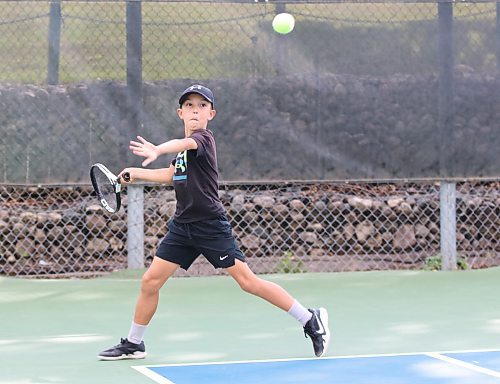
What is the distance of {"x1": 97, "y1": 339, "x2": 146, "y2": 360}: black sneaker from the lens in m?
5.25

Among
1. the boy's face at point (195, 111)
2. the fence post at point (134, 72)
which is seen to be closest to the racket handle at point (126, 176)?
the boy's face at point (195, 111)

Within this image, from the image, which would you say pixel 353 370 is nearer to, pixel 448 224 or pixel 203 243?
pixel 203 243

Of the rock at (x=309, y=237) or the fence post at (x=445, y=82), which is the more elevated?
the fence post at (x=445, y=82)

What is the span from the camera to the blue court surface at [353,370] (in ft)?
15.4

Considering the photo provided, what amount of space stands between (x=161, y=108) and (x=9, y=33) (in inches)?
48.6

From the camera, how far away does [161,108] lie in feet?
26.7

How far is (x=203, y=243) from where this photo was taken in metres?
5.29

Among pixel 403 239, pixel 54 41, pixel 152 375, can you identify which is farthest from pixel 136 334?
pixel 403 239

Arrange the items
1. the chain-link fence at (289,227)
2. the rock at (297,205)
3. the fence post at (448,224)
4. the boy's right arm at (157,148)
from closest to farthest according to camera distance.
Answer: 1. the boy's right arm at (157,148)
2. the fence post at (448,224)
3. the chain-link fence at (289,227)
4. the rock at (297,205)

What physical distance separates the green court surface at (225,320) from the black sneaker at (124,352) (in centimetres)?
5

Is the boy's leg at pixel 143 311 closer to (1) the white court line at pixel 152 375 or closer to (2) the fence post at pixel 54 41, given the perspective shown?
(1) the white court line at pixel 152 375

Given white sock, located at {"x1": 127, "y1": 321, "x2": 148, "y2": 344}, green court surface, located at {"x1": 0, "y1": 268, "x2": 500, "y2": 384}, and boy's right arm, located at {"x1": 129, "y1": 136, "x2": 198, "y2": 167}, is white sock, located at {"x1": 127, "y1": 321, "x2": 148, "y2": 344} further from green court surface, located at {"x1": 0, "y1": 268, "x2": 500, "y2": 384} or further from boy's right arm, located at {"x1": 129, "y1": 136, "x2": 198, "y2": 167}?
boy's right arm, located at {"x1": 129, "y1": 136, "x2": 198, "y2": 167}

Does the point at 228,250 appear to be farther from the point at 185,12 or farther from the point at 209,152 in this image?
the point at 185,12

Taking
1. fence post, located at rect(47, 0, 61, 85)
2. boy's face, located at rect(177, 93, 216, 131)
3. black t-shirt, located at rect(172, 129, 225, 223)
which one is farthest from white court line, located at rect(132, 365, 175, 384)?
fence post, located at rect(47, 0, 61, 85)
